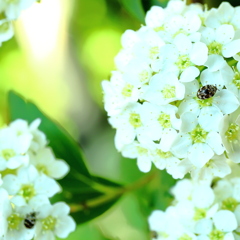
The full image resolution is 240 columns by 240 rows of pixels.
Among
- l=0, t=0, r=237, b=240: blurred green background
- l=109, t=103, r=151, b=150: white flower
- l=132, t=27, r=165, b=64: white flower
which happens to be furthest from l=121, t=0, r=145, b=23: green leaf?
l=0, t=0, r=237, b=240: blurred green background

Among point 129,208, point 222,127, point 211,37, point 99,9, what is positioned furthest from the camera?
point 99,9

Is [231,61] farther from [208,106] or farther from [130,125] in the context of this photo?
[130,125]

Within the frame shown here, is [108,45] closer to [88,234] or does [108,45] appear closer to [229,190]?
[88,234]

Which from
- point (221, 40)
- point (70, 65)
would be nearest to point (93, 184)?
point (221, 40)

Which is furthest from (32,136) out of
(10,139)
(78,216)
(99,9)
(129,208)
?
(99,9)

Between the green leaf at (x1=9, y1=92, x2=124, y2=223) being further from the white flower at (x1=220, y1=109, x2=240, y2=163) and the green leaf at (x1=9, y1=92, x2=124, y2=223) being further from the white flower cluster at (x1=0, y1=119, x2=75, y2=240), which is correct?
the white flower at (x1=220, y1=109, x2=240, y2=163)

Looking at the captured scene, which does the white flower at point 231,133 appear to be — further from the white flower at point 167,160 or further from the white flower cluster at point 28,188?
the white flower cluster at point 28,188

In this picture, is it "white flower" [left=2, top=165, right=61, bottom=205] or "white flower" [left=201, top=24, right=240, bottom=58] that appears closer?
"white flower" [left=201, top=24, right=240, bottom=58]
